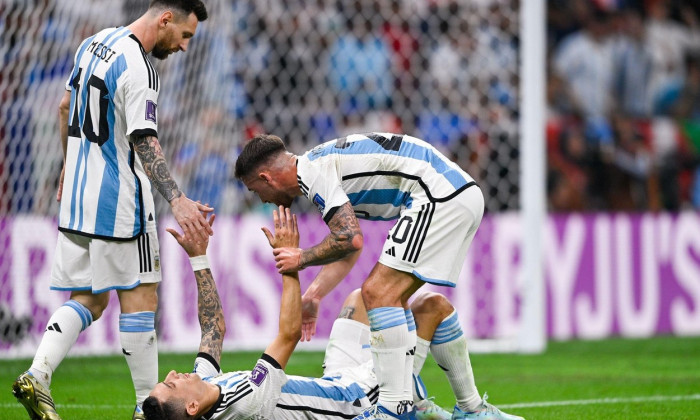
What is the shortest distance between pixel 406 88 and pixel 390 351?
837cm

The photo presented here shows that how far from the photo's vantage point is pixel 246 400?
5.05 m

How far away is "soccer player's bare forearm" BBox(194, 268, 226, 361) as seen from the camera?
5461 mm

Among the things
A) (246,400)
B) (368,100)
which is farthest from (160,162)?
A: (368,100)

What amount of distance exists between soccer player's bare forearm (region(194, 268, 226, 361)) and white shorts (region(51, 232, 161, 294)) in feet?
1.21

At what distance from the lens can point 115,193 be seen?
5.73 m

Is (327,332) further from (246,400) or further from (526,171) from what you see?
(246,400)

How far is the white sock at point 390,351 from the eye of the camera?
5.30 meters

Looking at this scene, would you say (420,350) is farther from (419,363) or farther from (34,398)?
(34,398)

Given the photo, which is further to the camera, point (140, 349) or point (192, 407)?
point (140, 349)

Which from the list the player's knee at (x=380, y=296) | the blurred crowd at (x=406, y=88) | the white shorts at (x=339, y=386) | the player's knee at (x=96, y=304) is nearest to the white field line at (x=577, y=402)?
the player's knee at (x=96, y=304)

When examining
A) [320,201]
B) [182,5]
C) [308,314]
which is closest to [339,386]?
[308,314]

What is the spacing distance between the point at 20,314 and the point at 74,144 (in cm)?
435

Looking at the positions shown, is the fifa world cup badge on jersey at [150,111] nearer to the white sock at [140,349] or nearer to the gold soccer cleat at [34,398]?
the white sock at [140,349]

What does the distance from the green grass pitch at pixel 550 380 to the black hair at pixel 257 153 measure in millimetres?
1792
